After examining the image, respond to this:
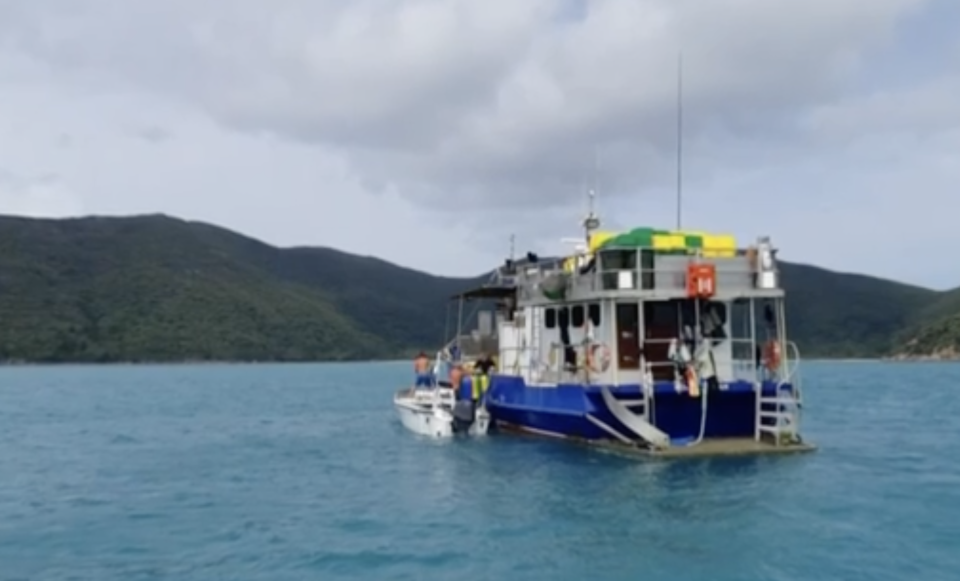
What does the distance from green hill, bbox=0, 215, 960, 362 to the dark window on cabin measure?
11603 cm

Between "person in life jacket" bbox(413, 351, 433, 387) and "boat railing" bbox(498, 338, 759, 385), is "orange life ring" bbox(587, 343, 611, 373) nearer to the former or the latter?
"boat railing" bbox(498, 338, 759, 385)

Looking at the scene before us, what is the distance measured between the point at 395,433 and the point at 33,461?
10441 millimetres

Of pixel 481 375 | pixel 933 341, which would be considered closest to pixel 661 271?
pixel 481 375

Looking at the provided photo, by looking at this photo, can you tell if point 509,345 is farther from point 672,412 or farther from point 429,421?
point 672,412

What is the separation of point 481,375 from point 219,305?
126 metres

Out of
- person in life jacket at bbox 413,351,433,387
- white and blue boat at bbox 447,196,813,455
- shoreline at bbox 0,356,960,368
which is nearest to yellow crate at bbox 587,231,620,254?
white and blue boat at bbox 447,196,813,455

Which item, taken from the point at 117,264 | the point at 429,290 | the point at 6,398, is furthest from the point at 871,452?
the point at 429,290

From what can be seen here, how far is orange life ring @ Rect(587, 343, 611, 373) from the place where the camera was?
24656 millimetres

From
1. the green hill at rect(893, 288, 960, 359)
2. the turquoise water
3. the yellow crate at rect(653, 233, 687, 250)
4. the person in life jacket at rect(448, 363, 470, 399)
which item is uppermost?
the green hill at rect(893, 288, 960, 359)

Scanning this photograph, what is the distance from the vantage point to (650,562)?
572 inches

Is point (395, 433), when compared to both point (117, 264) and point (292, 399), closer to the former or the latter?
point (292, 399)

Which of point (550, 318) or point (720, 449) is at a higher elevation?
point (550, 318)

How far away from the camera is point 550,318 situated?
2850 centimetres

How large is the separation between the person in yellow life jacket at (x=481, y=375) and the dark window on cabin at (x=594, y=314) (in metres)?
5.77
